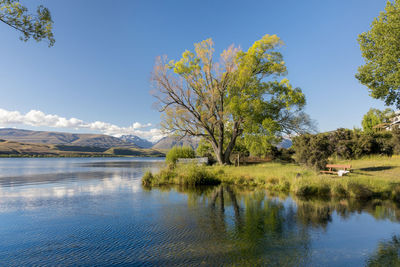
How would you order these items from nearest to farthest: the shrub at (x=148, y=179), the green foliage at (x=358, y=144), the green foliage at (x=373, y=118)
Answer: the shrub at (x=148, y=179), the green foliage at (x=358, y=144), the green foliage at (x=373, y=118)

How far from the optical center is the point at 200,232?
355 inches

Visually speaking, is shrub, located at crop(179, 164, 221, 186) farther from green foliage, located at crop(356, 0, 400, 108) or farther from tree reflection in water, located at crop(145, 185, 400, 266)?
green foliage, located at crop(356, 0, 400, 108)

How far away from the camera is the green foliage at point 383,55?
55.8 feet

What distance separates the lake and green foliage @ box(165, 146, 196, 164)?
18248mm

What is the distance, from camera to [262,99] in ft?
95.3

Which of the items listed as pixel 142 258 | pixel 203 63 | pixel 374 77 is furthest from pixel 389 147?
pixel 142 258

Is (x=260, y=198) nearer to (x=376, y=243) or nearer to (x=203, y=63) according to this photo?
(x=376, y=243)

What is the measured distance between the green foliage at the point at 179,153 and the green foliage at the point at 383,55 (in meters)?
21.8

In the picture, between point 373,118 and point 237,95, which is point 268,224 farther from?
point 373,118

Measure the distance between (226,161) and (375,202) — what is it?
1830 centimetres

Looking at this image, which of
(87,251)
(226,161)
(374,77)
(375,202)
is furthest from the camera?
(226,161)

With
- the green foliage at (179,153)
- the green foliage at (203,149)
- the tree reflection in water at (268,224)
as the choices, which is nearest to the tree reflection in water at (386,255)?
the tree reflection in water at (268,224)

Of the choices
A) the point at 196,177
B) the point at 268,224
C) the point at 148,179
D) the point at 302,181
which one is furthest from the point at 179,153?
the point at 268,224

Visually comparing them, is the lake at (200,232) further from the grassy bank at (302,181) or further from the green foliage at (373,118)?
the green foliage at (373,118)
